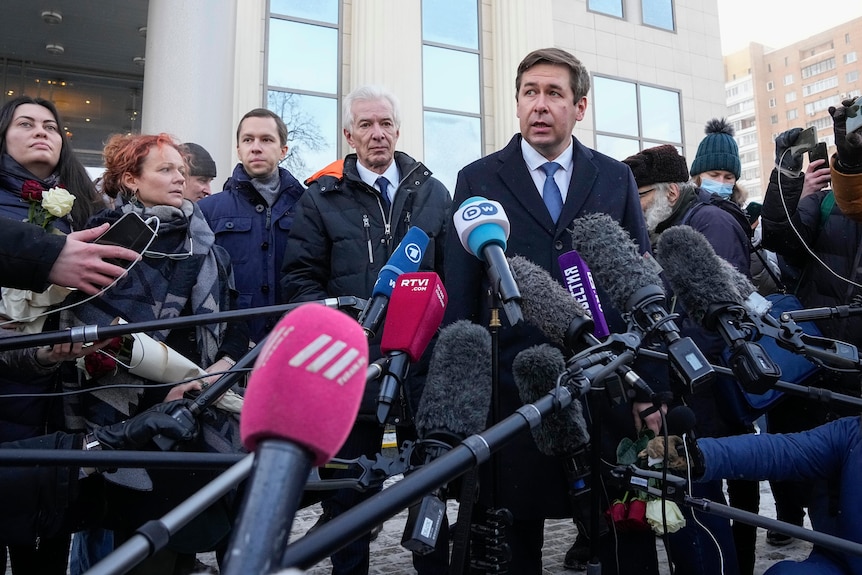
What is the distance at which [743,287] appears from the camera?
81.6 inches

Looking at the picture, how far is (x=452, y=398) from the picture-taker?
1638 mm

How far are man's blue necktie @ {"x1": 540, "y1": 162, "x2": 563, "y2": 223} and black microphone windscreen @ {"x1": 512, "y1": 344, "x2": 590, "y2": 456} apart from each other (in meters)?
0.86

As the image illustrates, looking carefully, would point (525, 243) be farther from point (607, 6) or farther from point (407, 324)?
point (607, 6)

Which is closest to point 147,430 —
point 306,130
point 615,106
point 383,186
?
point 383,186

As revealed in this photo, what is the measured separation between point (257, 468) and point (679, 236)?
1.58 m

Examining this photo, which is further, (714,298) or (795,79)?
(795,79)

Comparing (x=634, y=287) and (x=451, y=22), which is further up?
(x=451, y=22)

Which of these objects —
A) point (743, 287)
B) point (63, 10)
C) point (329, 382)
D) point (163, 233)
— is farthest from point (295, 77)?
point (329, 382)

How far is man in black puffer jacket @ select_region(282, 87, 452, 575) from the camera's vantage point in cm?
336

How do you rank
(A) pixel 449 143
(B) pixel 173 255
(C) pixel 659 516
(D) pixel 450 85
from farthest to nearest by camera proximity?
(D) pixel 450 85
(A) pixel 449 143
(B) pixel 173 255
(C) pixel 659 516

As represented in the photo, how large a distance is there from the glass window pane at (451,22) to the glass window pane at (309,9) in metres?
1.43

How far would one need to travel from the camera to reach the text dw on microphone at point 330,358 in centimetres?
79

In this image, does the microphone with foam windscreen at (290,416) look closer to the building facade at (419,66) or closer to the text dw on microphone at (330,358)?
the text dw on microphone at (330,358)

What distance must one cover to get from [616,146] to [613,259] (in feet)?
36.2
